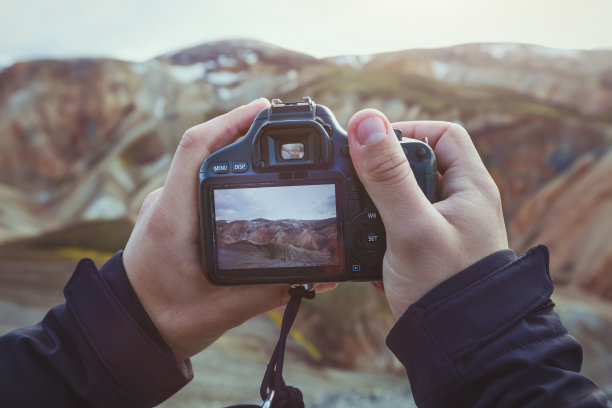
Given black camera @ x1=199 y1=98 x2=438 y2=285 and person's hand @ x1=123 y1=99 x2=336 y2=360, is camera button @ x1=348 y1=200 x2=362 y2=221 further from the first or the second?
person's hand @ x1=123 y1=99 x2=336 y2=360

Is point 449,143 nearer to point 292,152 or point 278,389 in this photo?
point 292,152

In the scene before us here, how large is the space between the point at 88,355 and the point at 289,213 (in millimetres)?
271

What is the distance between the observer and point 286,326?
0.59 m

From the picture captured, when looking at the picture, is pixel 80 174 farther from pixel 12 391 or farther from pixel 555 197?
Answer: pixel 555 197

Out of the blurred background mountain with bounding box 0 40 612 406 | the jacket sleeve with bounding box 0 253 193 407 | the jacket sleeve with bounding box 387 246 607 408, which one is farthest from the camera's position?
the blurred background mountain with bounding box 0 40 612 406

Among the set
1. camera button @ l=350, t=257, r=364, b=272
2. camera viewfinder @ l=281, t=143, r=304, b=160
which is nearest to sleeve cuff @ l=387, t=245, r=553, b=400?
camera button @ l=350, t=257, r=364, b=272

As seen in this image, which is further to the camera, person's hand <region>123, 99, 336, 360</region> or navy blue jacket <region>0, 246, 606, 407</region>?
person's hand <region>123, 99, 336, 360</region>

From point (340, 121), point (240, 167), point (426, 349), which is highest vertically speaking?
point (240, 167)

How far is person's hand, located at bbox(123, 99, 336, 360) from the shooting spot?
59 cm

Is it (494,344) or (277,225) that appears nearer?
(494,344)

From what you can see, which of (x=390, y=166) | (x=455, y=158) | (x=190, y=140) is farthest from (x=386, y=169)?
(x=190, y=140)

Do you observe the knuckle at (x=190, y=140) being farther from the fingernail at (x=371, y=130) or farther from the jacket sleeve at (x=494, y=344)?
the jacket sleeve at (x=494, y=344)

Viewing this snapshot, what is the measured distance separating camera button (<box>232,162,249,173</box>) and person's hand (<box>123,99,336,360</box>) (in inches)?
1.7

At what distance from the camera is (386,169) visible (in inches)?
19.7
